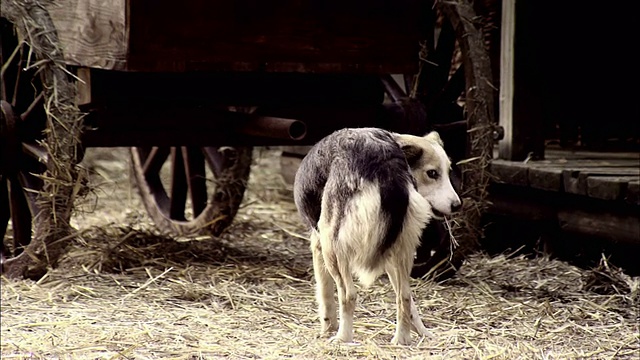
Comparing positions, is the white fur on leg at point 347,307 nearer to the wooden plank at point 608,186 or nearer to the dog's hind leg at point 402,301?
the dog's hind leg at point 402,301

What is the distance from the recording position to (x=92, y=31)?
16.2ft

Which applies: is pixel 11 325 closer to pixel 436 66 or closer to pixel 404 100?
pixel 404 100

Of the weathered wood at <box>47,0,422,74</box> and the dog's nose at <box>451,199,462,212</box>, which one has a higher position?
the weathered wood at <box>47,0,422,74</box>

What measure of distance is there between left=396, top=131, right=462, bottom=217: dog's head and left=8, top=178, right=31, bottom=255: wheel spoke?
98.0 inches

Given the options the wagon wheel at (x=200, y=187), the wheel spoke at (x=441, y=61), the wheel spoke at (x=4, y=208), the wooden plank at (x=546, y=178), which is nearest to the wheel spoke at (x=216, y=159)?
the wagon wheel at (x=200, y=187)

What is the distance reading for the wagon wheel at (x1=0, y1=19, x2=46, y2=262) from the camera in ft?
17.0

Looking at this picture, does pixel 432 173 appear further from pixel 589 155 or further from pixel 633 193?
pixel 589 155

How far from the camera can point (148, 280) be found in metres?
5.30

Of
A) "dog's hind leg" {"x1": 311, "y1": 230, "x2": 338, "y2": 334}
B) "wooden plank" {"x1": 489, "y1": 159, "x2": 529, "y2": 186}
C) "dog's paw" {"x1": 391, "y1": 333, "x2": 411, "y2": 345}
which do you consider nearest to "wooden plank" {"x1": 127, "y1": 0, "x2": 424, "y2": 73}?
"dog's hind leg" {"x1": 311, "y1": 230, "x2": 338, "y2": 334}

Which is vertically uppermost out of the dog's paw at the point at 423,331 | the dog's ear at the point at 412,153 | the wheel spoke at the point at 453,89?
the wheel spoke at the point at 453,89

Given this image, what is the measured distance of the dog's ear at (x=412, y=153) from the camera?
3.83 meters

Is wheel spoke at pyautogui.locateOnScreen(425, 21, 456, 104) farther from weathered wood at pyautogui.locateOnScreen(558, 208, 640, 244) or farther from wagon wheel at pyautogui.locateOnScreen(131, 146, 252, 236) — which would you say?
wagon wheel at pyautogui.locateOnScreen(131, 146, 252, 236)

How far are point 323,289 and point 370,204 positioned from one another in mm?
599

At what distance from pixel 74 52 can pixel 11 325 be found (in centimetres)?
144
